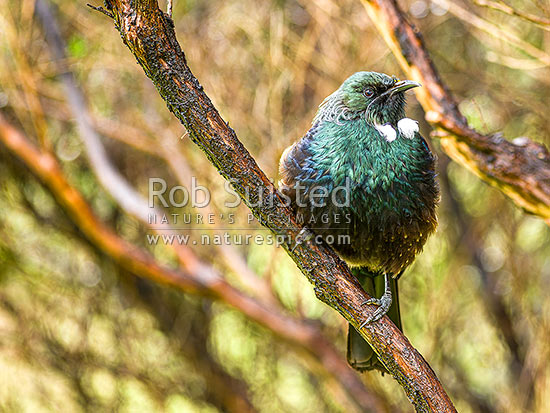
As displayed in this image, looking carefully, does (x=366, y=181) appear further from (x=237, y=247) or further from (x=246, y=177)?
(x=237, y=247)

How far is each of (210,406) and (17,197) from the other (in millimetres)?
2168

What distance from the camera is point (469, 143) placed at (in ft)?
8.53

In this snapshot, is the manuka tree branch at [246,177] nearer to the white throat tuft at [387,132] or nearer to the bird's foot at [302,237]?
the bird's foot at [302,237]

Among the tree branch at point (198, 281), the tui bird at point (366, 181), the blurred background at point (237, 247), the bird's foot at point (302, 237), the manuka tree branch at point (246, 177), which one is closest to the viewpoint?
the manuka tree branch at point (246, 177)

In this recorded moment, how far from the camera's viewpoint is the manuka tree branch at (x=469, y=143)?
8.13ft

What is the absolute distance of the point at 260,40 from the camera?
14.4ft

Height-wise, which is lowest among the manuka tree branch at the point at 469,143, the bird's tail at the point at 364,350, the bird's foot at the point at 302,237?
the bird's tail at the point at 364,350

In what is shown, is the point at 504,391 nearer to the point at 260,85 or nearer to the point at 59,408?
the point at 260,85

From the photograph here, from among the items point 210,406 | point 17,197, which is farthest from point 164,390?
point 17,197

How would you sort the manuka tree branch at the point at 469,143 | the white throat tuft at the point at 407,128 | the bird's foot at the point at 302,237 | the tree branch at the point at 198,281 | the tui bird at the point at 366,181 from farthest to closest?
1. the tree branch at the point at 198,281
2. the white throat tuft at the point at 407,128
3. the tui bird at the point at 366,181
4. the manuka tree branch at the point at 469,143
5. the bird's foot at the point at 302,237

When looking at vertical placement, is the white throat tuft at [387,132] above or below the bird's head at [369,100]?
below

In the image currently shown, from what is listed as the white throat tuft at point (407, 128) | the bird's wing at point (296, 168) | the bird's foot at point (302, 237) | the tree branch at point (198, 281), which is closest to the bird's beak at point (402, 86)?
the white throat tuft at point (407, 128)

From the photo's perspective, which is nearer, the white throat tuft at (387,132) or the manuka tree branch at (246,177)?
the manuka tree branch at (246,177)

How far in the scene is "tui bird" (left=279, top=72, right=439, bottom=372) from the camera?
2633 millimetres
